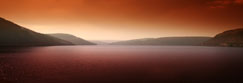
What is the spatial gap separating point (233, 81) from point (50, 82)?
4059 cm

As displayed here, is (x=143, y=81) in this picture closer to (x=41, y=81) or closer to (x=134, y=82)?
(x=134, y=82)

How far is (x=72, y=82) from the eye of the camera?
47.8m

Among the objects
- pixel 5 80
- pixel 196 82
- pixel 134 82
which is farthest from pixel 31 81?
pixel 196 82

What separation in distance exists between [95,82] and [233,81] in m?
30.9

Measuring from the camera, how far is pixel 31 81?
47.7m

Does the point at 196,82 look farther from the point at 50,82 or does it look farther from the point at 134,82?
the point at 50,82

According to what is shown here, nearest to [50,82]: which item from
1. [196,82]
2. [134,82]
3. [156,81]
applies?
[134,82]

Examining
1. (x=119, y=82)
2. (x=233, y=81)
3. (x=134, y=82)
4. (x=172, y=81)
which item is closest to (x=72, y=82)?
(x=119, y=82)

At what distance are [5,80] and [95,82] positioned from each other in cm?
2001

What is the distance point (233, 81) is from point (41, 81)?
4285cm

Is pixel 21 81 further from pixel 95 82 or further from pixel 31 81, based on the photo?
pixel 95 82

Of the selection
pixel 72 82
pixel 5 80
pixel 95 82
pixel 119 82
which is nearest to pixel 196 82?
pixel 119 82

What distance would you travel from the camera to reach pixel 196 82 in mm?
48312

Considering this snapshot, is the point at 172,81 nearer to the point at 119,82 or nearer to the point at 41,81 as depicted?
A: the point at 119,82
